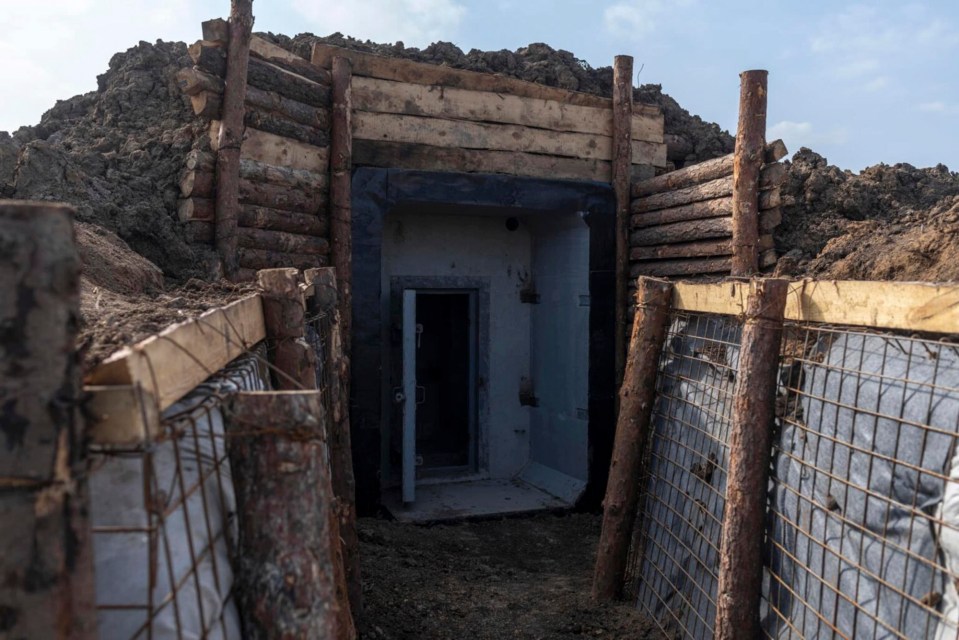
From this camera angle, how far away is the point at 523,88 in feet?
26.1

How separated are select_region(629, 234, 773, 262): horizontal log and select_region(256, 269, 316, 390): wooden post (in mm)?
4593

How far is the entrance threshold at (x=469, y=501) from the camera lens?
768 centimetres

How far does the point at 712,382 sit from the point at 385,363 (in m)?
4.76

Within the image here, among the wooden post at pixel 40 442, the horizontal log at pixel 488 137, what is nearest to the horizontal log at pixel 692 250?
the horizontal log at pixel 488 137

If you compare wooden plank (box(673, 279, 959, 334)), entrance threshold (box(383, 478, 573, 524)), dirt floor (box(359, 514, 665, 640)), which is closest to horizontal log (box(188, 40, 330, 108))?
dirt floor (box(359, 514, 665, 640))

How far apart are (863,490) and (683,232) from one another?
475 cm

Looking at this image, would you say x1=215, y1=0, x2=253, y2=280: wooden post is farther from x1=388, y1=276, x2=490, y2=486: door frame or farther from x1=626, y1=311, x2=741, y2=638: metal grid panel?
x1=626, y1=311, x2=741, y2=638: metal grid panel

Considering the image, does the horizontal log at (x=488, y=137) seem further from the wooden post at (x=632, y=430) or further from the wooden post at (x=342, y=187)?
the wooden post at (x=632, y=430)

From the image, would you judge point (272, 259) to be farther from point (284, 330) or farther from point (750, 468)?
point (750, 468)

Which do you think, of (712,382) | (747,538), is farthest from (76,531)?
(712,382)

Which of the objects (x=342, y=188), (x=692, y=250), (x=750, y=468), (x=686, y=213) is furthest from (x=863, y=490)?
(x=342, y=188)

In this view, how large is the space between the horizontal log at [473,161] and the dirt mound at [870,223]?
2036mm

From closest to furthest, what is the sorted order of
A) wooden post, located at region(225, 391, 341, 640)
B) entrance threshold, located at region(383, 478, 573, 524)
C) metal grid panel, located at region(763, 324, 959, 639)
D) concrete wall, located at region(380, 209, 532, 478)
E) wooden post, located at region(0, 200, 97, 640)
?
wooden post, located at region(0, 200, 97, 640)
wooden post, located at region(225, 391, 341, 640)
metal grid panel, located at region(763, 324, 959, 639)
entrance threshold, located at region(383, 478, 573, 524)
concrete wall, located at region(380, 209, 532, 478)

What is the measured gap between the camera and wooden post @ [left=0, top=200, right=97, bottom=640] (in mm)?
1384
